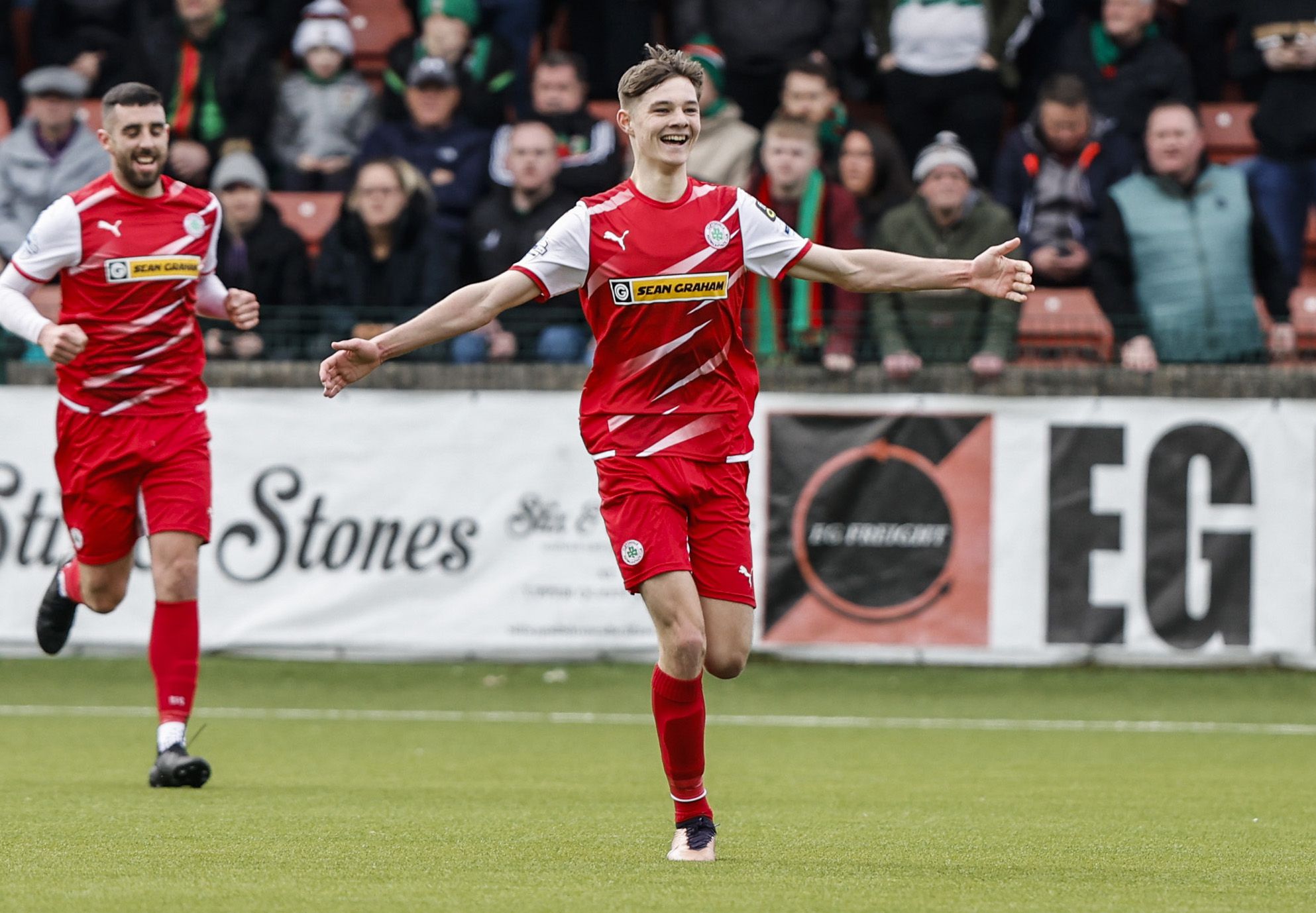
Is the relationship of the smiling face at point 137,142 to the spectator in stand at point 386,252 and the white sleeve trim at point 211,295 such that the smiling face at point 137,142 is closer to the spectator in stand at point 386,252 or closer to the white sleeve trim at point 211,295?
the white sleeve trim at point 211,295

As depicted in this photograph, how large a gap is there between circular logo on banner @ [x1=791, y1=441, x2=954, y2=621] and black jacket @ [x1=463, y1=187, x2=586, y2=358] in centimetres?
197

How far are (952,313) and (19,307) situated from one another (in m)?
5.99

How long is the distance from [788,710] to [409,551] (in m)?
2.50

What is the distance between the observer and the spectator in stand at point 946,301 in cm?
1170

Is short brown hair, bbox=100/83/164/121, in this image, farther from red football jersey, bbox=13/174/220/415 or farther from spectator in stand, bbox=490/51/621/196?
spectator in stand, bbox=490/51/621/196

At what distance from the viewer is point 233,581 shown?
11688 millimetres

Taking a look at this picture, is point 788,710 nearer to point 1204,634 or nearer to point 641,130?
point 1204,634

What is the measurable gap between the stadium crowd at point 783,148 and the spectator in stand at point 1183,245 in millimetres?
17

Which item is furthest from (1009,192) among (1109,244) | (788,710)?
(788,710)

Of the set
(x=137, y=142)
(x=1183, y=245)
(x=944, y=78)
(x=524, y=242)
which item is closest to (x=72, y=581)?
(x=137, y=142)

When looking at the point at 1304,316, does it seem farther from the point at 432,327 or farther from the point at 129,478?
the point at 432,327

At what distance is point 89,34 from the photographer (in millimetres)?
15398

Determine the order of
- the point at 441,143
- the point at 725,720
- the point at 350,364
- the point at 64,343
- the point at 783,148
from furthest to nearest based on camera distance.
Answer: the point at 441,143, the point at 783,148, the point at 725,720, the point at 64,343, the point at 350,364

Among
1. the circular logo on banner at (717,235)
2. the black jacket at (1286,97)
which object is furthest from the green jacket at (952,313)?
the circular logo on banner at (717,235)
